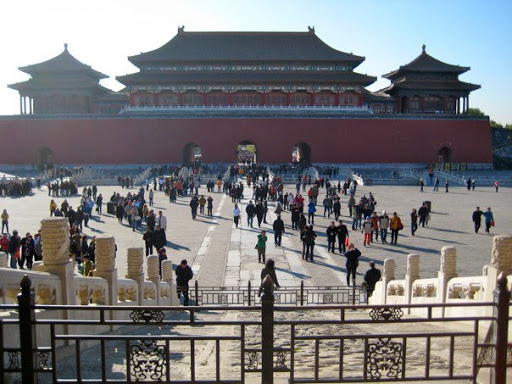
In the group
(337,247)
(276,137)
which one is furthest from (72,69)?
(337,247)

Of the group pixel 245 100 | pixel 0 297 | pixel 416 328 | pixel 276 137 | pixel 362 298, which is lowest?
pixel 362 298

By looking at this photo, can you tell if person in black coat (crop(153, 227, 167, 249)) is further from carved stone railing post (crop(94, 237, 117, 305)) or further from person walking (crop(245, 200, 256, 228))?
carved stone railing post (crop(94, 237, 117, 305))

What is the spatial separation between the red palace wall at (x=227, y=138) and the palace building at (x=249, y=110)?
0.27 feet

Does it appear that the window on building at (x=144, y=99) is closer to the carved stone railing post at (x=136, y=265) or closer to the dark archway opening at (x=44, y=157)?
the dark archway opening at (x=44, y=157)

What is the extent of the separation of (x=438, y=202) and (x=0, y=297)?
22.1 metres

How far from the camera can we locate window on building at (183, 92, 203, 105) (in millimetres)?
41594

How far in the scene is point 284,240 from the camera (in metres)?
15.2

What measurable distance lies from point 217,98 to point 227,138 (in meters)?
3.82

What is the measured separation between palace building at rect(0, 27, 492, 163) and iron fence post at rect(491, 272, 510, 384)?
1457 inches

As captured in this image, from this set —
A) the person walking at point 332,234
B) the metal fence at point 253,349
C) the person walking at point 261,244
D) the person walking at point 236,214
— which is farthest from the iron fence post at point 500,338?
the person walking at point 236,214

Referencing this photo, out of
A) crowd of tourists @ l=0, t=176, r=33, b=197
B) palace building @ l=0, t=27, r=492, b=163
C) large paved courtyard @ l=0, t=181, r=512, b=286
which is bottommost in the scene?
large paved courtyard @ l=0, t=181, r=512, b=286

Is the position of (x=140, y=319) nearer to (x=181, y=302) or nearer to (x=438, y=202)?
(x=181, y=302)

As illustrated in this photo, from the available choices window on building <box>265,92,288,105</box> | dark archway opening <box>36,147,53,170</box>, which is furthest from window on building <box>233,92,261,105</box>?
dark archway opening <box>36,147,53,170</box>

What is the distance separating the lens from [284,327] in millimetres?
6867
